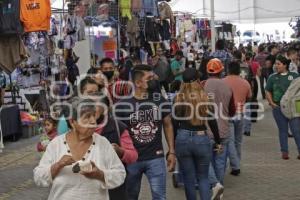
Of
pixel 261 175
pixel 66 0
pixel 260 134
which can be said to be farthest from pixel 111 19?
pixel 261 175

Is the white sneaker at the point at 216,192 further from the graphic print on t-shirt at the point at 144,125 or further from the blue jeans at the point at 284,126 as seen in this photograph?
the blue jeans at the point at 284,126

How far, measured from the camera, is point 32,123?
12312 millimetres

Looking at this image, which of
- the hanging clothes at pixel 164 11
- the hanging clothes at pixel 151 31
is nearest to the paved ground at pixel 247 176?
the hanging clothes at pixel 151 31

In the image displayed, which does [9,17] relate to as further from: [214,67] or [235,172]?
[235,172]

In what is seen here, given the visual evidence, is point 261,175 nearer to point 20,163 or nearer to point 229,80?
point 229,80

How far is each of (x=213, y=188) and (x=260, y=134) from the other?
5.51 meters

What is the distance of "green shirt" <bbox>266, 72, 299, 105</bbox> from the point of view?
29.5 ft

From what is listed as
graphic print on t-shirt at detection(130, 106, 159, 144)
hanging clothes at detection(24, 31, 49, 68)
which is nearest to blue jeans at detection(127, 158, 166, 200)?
graphic print on t-shirt at detection(130, 106, 159, 144)

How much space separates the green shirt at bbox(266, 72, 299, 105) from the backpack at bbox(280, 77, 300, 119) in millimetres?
93

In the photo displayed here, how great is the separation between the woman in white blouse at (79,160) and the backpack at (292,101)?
5786 mm

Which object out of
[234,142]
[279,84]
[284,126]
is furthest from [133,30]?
[234,142]

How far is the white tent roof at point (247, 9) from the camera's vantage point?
3159 cm

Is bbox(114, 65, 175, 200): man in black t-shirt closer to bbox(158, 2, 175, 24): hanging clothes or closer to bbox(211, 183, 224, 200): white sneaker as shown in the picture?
bbox(211, 183, 224, 200): white sneaker

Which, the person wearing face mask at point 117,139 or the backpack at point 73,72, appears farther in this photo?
the backpack at point 73,72
